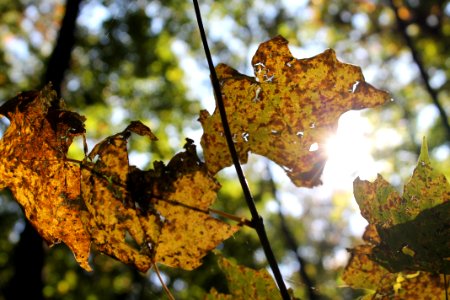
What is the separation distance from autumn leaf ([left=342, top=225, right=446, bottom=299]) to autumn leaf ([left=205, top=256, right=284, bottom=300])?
196 mm

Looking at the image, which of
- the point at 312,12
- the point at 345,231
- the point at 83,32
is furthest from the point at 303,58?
the point at 345,231

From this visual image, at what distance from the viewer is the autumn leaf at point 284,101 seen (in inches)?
35.3

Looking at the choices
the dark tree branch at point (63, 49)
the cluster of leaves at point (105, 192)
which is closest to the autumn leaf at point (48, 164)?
the cluster of leaves at point (105, 192)

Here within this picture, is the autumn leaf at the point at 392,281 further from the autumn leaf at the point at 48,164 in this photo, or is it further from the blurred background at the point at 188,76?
the blurred background at the point at 188,76

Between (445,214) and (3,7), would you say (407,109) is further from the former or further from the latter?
(445,214)

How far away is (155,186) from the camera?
841mm

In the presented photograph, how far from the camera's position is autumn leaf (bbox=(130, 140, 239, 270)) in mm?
829

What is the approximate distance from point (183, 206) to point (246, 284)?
0.25 m

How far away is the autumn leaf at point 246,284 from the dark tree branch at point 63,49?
4.43 metres

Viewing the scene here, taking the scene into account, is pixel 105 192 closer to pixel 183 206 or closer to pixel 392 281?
pixel 183 206

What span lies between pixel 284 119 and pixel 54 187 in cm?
49

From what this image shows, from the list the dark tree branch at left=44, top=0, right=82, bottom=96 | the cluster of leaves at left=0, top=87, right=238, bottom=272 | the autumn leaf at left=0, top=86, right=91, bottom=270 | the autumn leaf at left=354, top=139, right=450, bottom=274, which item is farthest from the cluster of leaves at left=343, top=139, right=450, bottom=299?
the dark tree branch at left=44, top=0, right=82, bottom=96

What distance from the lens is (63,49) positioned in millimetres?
5312

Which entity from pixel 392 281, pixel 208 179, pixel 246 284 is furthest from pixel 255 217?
pixel 392 281
